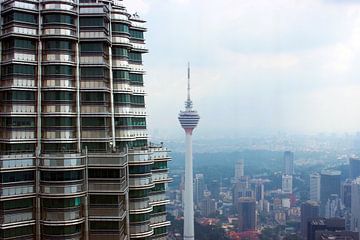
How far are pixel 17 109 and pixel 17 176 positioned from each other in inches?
108

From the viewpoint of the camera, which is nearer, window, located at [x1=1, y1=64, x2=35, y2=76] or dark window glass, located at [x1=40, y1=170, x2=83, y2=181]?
dark window glass, located at [x1=40, y1=170, x2=83, y2=181]

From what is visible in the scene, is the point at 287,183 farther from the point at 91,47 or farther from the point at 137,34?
the point at 91,47

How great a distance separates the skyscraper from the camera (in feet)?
64.0

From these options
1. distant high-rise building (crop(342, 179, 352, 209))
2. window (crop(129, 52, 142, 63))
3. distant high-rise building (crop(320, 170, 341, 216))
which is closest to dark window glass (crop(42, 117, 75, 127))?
window (crop(129, 52, 142, 63))

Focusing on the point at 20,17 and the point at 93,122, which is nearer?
the point at 20,17

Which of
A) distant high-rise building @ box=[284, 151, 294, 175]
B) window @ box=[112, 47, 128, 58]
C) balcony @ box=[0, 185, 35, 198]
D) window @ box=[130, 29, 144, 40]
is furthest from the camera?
distant high-rise building @ box=[284, 151, 294, 175]

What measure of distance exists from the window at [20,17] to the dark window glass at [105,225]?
28.3ft

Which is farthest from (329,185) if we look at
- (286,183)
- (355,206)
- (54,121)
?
(54,121)

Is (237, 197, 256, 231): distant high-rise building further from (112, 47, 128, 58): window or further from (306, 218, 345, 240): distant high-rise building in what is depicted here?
(112, 47, 128, 58): window

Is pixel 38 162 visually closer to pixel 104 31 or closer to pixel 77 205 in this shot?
pixel 77 205

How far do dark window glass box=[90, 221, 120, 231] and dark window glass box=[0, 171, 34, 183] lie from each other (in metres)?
3.06

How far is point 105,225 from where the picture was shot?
2025cm

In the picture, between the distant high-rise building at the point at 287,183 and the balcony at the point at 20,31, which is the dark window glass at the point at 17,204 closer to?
the balcony at the point at 20,31

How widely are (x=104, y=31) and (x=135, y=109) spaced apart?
4.39m
